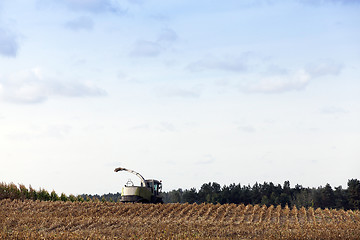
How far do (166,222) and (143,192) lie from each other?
476 inches

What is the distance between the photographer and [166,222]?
82.7ft

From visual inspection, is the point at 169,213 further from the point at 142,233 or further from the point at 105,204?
the point at 142,233

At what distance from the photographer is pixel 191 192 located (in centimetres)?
11156

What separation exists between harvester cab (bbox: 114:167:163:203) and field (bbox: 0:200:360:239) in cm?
368

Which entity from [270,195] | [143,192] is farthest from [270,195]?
[143,192]

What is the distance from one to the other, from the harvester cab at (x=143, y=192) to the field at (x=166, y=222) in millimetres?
3678

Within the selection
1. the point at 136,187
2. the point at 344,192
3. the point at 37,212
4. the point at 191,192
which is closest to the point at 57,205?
the point at 37,212

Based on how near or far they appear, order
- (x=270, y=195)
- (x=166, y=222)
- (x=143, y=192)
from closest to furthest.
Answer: (x=166, y=222) → (x=143, y=192) → (x=270, y=195)

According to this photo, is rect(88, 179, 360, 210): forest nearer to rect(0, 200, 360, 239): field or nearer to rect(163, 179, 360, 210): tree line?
rect(163, 179, 360, 210): tree line

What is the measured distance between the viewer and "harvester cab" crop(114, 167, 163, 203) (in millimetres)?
36562

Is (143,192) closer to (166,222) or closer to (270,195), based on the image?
(166,222)

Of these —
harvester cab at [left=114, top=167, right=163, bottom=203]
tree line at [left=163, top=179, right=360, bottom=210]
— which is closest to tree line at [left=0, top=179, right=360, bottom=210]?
tree line at [left=163, top=179, right=360, bottom=210]

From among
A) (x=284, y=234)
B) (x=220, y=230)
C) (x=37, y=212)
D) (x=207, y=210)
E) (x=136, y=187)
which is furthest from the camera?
(x=136, y=187)

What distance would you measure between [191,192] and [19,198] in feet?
249
